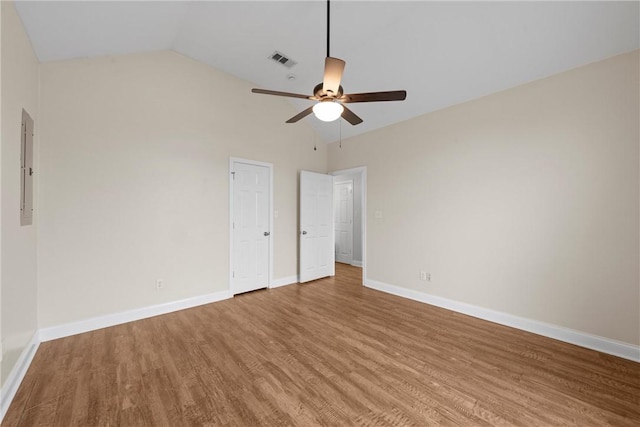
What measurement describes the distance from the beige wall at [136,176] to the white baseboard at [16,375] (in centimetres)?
42

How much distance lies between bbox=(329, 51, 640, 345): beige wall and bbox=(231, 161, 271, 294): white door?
2.22 m

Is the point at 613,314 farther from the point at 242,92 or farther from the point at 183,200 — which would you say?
the point at 242,92

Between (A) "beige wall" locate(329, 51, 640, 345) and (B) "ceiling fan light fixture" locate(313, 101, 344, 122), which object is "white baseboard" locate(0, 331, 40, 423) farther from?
(A) "beige wall" locate(329, 51, 640, 345)

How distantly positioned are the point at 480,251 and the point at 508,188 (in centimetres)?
85

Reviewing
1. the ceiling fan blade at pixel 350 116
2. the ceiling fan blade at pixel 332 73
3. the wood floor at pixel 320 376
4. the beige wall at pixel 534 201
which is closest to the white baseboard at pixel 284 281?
the wood floor at pixel 320 376

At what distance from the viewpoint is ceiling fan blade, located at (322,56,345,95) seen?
189 centimetres

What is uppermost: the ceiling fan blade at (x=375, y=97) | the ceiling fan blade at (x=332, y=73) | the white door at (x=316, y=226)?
the ceiling fan blade at (x=332, y=73)

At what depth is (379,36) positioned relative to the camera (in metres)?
3.11

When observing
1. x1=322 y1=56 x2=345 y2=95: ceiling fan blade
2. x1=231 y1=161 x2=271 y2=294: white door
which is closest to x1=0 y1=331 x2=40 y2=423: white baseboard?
x1=231 y1=161 x2=271 y2=294: white door

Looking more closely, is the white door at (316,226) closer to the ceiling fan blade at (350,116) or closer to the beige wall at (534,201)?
the beige wall at (534,201)

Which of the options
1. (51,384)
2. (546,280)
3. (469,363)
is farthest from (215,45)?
(546,280)

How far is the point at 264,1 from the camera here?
270 centimetres

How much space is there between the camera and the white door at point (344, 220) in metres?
6.89

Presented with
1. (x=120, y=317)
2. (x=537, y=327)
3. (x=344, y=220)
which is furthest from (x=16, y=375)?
(x=344, y=220)
